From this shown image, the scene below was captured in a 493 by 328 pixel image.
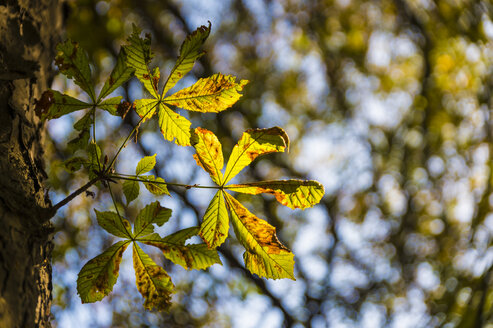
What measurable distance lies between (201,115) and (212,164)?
10.1 feet

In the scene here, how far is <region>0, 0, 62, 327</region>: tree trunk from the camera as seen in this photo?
0.61 metres

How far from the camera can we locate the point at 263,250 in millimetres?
731

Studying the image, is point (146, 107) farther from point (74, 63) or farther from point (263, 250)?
point (263, 250)

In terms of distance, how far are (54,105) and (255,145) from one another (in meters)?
0.44

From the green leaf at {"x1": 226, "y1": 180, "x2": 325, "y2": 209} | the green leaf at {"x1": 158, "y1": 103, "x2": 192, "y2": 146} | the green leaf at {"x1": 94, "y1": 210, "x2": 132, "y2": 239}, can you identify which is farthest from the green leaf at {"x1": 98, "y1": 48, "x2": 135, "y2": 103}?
the green leaf at {"x1": 226, "y1": 180, "x2": 325, "y2": 209}

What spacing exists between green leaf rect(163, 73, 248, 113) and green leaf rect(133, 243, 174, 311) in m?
0.35

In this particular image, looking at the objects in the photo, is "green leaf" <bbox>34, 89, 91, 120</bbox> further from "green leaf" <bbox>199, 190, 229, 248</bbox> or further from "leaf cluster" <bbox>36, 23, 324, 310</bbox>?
"green leaf" <bbox>199, 190, 229, 248</bbox>

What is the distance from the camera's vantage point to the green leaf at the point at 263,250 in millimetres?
718

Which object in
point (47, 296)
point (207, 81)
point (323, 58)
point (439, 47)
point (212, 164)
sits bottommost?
point (47, 296)

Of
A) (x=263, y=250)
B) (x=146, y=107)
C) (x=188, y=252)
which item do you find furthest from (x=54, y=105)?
(x=263, y=250)

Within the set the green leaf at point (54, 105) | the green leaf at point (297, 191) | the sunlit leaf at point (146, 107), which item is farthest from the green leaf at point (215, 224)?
the green leaf at point (54, 105)

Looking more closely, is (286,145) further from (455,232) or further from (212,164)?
(455,232)

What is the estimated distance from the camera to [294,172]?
4281mm

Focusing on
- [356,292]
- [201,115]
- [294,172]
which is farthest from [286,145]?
[356,292]
